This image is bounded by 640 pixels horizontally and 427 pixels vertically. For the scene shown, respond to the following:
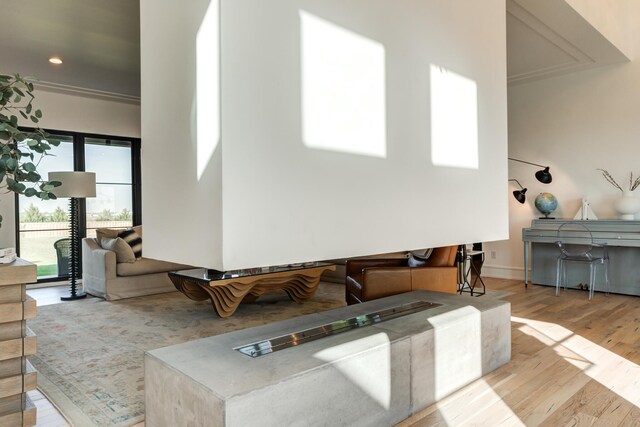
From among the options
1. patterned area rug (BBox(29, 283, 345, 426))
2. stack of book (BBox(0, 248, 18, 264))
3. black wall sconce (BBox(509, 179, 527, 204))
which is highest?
black wall sconce (BBox(509, 179, 527, 204))

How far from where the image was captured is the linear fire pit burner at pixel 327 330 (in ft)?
6.39

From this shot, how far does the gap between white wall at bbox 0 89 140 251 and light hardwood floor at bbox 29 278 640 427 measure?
4645mm

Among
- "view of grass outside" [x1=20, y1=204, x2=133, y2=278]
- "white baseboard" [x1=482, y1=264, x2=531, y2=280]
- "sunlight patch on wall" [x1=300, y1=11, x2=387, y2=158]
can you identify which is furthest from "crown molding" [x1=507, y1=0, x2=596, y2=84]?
"view of grass outside" [x1=20, y1=204, x2=133, y2=278]

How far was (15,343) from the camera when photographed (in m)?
1.93

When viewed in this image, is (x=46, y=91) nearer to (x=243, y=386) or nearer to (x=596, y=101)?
(x=243, y=386)

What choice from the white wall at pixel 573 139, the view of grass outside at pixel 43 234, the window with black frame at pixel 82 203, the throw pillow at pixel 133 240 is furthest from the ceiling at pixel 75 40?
the white wall at pixel 573 139

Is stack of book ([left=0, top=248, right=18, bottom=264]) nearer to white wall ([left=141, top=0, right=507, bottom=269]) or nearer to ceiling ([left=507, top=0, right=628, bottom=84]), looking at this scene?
white wall ([left=141, top=0, right=507, bottom=269])

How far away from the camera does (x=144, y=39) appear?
2037mm

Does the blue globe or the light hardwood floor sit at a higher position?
the blue globe

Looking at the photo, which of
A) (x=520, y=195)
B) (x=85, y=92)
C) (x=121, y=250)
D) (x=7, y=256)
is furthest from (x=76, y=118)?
(x=520, y=195)

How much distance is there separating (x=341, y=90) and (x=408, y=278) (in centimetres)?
197

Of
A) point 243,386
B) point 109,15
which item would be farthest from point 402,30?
point 109,15

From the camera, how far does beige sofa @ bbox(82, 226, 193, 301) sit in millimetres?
5035

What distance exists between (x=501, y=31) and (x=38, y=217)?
6.44 metres
